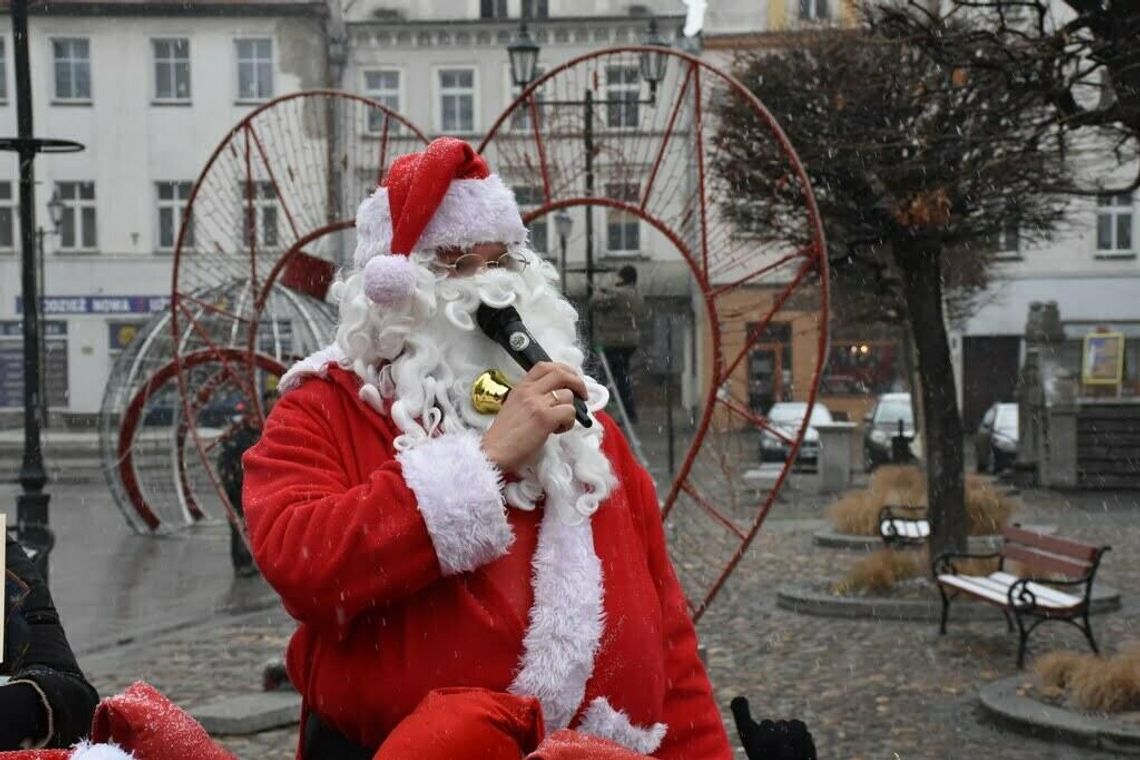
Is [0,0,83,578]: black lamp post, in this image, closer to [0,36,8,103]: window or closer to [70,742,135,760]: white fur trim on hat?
[70,742,135,760]: white fur trim on hat

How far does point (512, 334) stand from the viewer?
2406 mm

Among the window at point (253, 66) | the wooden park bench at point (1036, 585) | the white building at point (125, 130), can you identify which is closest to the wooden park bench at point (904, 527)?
the wooden park bench at point (1036, 585)

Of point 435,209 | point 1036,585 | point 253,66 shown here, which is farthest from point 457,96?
point 435,209

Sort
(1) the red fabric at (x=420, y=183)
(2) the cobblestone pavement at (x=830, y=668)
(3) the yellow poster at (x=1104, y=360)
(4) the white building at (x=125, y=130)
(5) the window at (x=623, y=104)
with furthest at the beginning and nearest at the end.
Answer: (4) the white building at (x=125, y=130) → (3) the yellow poster at (x=1104, y=360) → (2) the cobblestone pavement at (x=830, y=668) → (5) the window at (x=623, y=104) → (1) the red fabric at (x=420, y=183)

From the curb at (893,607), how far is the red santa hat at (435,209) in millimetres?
8564

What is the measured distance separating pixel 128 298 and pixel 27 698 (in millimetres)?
36661

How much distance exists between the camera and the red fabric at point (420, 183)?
8.20ft

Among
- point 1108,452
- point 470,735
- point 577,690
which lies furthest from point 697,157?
point 1108,452

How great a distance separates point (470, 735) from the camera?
1913 mm

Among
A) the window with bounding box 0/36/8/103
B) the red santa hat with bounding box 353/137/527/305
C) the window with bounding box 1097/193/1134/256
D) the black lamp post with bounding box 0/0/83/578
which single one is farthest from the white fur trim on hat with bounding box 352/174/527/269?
the window with bounding box 1097/193/1134/256

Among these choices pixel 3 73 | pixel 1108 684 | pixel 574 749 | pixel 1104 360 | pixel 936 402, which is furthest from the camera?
pixel 3 73

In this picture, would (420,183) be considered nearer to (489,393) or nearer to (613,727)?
(489,393)

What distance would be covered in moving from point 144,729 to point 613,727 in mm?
733

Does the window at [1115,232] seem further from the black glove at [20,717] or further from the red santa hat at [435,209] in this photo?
the black glove at [20,717]
